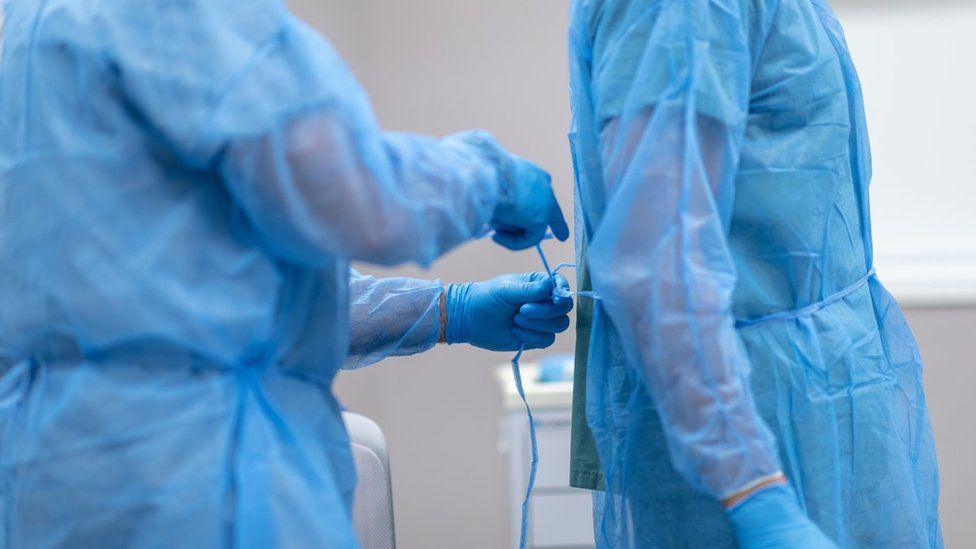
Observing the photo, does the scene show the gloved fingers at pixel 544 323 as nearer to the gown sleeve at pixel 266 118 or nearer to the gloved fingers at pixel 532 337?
the gloved fingers at pixel 532 337

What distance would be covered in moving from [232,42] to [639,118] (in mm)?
340

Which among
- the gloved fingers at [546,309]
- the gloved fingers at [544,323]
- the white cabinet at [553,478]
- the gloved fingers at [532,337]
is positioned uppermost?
the gloved fingers at [546,309]

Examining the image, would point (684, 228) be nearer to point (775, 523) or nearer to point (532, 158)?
point (775, 523)

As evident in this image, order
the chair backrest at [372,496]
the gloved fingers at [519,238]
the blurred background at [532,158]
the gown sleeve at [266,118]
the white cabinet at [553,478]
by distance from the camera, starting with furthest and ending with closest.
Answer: the blurred background at [532,158], the white cabinet at [553,478], the chair backrest at [372,496], the gloved fingers at [519,238], the gown sleeve at [266,118]

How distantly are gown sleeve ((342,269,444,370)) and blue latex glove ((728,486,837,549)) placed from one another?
22.8 inches

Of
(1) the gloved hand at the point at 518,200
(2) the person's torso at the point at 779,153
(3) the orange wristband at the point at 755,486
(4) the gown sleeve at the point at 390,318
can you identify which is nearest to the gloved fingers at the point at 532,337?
(4) the gown sleeve at the point at 390,318

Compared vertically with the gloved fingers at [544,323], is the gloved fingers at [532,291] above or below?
above

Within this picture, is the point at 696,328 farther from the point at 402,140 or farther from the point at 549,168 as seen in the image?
the point at 549,168

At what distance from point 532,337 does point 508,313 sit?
0.05 m

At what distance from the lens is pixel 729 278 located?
0.78 metres

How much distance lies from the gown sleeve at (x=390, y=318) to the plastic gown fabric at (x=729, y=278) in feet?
1.05

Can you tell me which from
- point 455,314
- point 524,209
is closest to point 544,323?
point 455,314

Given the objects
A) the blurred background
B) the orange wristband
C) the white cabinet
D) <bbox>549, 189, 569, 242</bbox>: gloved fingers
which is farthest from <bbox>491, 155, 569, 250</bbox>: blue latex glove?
the blurred background

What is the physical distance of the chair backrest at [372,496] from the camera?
4.47 ft
